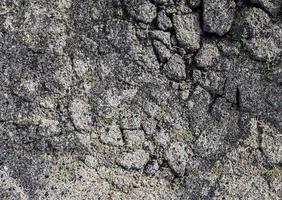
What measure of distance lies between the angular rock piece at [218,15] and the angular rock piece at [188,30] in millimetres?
49

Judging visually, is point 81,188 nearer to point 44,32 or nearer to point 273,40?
point 44,32

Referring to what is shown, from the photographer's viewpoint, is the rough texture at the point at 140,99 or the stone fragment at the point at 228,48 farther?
the stone fragment at the point at 228,48

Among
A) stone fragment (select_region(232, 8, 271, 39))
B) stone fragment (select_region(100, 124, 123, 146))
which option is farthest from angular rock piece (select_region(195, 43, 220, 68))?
stone fragment (select_region(100, 124, 123, 146))

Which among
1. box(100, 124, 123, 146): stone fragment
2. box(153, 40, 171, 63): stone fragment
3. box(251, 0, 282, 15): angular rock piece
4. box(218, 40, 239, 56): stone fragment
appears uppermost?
box(251, 0, 282, 15): angular rock piece

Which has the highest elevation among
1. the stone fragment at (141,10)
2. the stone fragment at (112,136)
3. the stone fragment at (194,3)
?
the stone fragment at (194,3)

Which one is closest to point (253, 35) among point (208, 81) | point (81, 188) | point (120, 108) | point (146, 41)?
point (208, 81)

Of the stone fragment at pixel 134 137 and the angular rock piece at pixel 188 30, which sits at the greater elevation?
the angular rock piece at pixel 188 30

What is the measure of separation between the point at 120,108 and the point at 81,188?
433 millimetres

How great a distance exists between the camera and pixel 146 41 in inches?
104

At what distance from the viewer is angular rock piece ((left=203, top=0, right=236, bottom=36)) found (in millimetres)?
2658

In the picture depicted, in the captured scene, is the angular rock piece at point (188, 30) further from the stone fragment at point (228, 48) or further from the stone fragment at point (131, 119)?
the stone fragment at point (131, 119)

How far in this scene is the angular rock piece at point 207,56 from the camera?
2695 millimetres

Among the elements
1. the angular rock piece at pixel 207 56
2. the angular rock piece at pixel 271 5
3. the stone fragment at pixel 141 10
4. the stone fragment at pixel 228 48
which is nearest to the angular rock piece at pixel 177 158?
the angular rock piece at pixel 207 56

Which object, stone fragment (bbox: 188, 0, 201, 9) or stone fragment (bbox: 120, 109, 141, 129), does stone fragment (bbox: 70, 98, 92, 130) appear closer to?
stone fragment (bbox: 120, 109, 141, 129)
